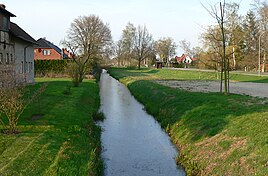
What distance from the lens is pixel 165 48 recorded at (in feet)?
390

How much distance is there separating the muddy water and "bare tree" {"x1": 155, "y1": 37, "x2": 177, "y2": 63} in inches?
3799

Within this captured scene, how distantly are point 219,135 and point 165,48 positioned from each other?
107m

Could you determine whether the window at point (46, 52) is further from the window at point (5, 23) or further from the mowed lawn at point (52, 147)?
the mowed lawn at point (52, 147)

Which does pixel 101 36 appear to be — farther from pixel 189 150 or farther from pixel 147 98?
pixel 189 150

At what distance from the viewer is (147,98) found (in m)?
29.9

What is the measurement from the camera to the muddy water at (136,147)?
1181 centimetres

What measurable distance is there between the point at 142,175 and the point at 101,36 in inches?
2493

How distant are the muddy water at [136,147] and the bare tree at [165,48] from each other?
317 feet

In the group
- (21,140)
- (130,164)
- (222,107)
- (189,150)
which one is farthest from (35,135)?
(222,107)

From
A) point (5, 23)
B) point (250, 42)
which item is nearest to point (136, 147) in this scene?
point (5, 23)

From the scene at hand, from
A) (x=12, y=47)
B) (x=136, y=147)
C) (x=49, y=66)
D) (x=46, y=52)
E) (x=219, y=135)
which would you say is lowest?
(x=136, y=147)

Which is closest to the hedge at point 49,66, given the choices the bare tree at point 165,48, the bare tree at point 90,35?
the bare tree at point 90,35

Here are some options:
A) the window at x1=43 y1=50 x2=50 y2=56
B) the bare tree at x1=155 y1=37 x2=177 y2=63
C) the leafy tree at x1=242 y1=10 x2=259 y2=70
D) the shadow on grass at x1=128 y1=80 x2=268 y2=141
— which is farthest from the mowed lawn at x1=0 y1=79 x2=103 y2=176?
the bare tree at x1=155 y1=37 x2=177 y2=63

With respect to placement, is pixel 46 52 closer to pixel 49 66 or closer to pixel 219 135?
pixel 49 66
